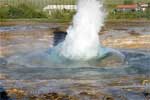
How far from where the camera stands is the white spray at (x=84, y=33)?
43.8 feet

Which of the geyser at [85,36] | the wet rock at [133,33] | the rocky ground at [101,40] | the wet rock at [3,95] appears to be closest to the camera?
the wet rock at [3,95]

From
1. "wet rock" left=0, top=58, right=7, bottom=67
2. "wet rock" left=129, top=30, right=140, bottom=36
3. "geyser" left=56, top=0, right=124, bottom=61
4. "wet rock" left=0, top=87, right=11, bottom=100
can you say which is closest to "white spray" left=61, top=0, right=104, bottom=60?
"geyser" left=56, top=0, right=124, bottom=61

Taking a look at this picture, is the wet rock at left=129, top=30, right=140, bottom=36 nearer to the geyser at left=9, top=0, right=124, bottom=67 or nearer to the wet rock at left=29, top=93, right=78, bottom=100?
the geyser at left=9, top=0, right=124, bottom=67

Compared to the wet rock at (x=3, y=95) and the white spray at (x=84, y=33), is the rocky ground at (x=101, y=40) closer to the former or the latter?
the wet rock at (x=3, y=95)

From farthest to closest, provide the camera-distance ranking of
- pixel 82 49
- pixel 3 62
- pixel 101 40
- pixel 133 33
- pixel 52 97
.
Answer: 1. pixel 133 33
2. pixel 101 40
3. pixel 82 49
4. pixel 3 62
5. pixel 52 97

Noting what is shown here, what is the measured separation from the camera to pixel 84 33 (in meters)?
14.1

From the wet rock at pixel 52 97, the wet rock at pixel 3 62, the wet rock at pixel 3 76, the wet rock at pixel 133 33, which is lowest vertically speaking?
the wet rock at pixel 133 33

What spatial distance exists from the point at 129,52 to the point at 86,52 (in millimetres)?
2339

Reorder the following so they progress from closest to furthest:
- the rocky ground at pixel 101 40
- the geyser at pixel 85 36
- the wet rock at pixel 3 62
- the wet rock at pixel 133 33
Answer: the rocky ground at pixel 101 40
the wet rock at pixel 3 62
the geyser at pixel 85 36
the wet rock at pixel 133 33

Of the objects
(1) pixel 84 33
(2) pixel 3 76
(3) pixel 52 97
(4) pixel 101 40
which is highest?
(1) pixel 84 33

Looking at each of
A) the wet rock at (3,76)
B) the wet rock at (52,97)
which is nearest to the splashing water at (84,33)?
the wet rock at (3,76)

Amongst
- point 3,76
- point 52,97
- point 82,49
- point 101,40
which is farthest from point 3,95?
point 101,40

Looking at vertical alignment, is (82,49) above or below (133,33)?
above

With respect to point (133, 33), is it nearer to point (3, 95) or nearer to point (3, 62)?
point (3, 62)
